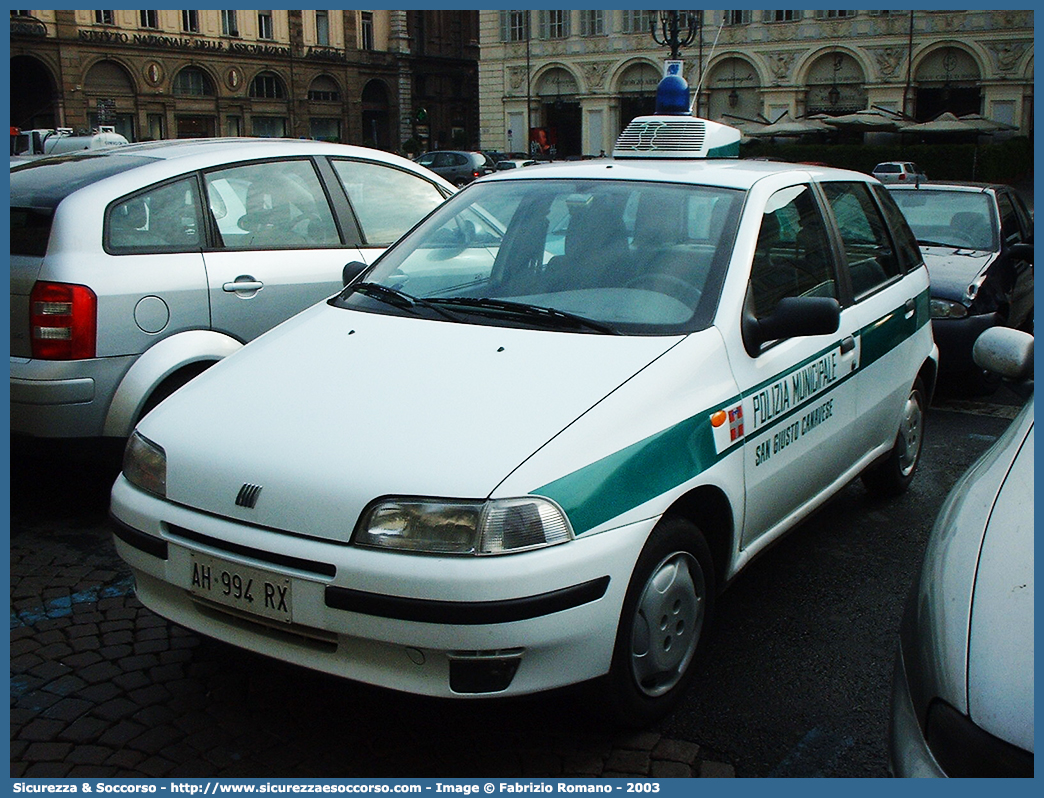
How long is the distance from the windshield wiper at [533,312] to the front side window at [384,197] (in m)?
2.08

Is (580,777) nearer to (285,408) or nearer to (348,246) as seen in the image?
(285,408)

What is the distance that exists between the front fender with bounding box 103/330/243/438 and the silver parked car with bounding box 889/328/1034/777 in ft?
10.8

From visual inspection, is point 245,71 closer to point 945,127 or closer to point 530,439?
point 945,127

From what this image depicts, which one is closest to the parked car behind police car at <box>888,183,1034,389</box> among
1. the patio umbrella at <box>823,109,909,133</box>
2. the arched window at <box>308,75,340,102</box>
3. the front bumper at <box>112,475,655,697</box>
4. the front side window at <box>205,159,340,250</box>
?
the front side window at <box>205,159,340,250</box>

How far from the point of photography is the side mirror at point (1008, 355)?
2986 millimetres

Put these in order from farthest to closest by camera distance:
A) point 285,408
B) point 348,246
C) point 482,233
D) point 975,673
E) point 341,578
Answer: point 348,246 → point 482,233 → point 285,408 → point 341,578 → point 975,673

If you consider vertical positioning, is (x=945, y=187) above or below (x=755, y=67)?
below

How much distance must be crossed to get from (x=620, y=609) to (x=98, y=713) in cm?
160

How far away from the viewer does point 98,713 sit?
3.19 m

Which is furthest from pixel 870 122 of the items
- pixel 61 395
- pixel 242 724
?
pixel 242 724

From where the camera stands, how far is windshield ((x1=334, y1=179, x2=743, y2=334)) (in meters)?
3.53

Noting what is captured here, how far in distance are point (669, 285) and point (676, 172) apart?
0.74 meters

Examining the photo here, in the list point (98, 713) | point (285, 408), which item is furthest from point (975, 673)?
point (98, 713)

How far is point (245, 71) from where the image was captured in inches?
2218
